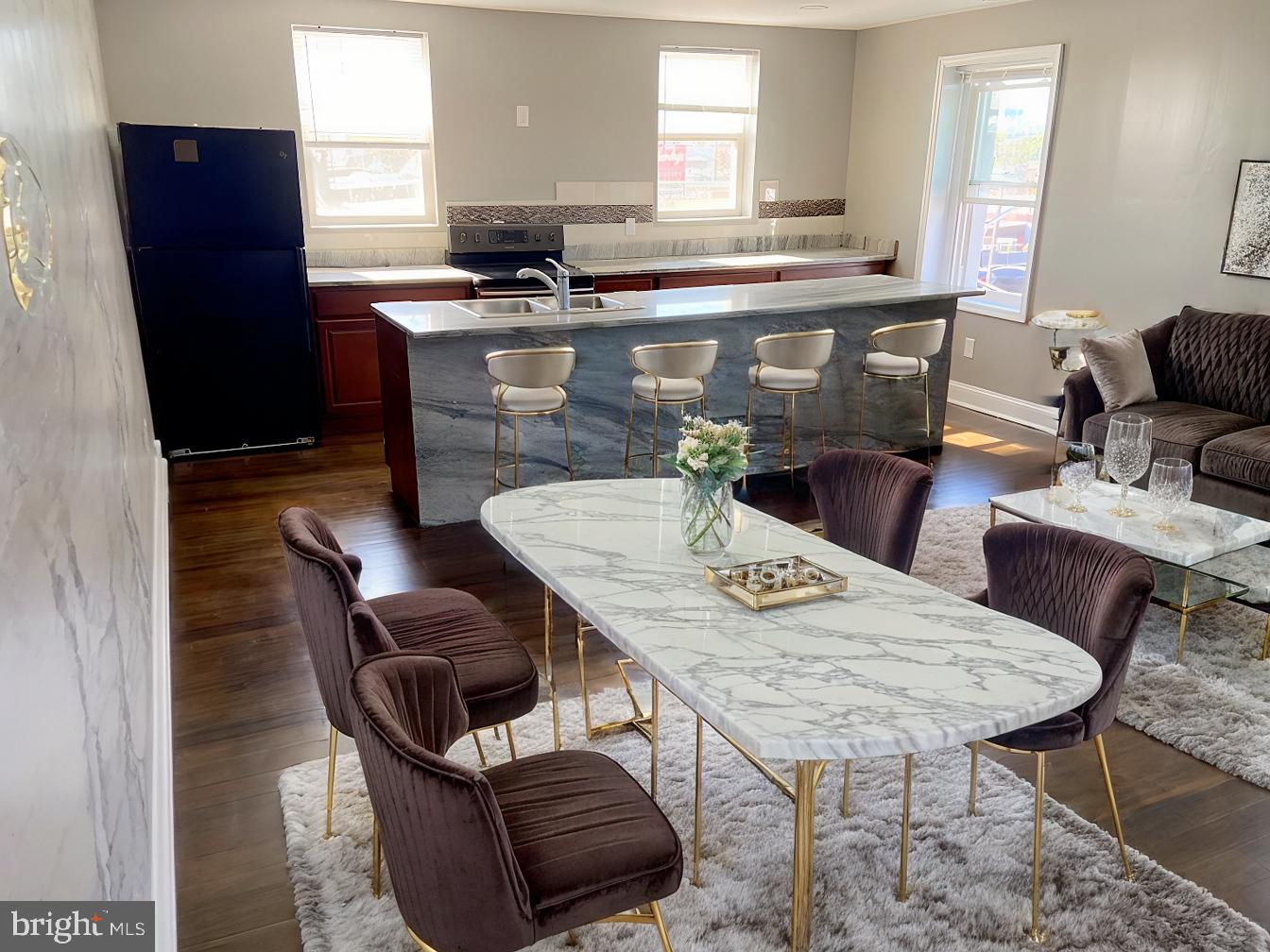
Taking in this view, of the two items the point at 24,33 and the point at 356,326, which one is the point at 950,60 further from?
the point at 24,33

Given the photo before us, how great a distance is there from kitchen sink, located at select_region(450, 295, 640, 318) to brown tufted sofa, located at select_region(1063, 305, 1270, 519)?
244cm

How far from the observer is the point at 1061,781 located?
2703 mm

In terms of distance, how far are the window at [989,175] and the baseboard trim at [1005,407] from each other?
55cm

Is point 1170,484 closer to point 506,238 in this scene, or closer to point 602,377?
point 602,377

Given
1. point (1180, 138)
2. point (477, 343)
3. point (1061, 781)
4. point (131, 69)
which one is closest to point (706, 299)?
point (477, 343)

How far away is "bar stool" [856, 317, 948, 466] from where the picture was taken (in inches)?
197

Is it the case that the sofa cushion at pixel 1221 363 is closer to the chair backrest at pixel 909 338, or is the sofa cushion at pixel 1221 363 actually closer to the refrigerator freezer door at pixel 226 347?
the chair backrest at pixel 909 338

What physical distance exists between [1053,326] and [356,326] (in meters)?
4.13

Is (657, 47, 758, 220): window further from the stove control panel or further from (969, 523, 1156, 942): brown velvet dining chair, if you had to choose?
(969, 523, 1156, 942): brown velvet dining chair

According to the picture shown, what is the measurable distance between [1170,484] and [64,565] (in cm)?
322

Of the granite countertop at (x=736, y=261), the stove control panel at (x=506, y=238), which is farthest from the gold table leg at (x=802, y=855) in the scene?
the stove control panel at (x=506, y=238)

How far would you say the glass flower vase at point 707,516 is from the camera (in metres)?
2.31

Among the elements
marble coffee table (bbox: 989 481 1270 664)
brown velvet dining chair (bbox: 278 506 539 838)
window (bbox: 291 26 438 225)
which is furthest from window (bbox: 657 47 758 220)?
brown velvet dining chair (bbox: 278 506 539 838)

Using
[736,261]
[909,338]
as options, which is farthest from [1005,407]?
[736,261]
